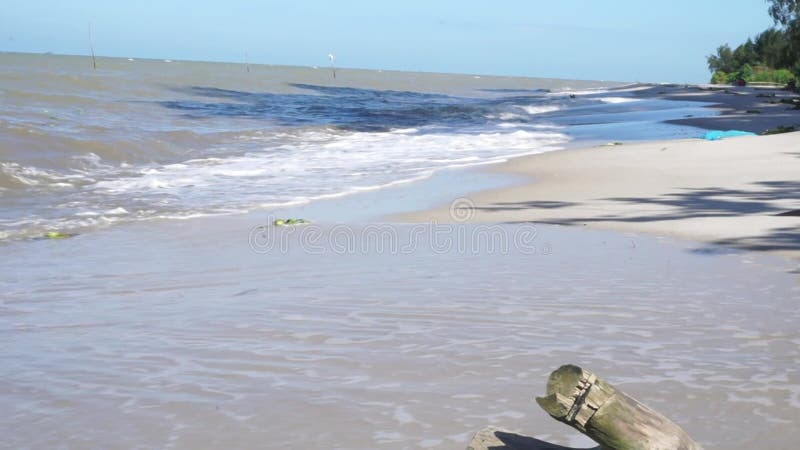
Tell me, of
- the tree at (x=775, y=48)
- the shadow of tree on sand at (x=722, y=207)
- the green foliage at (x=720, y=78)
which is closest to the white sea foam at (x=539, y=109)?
the tree at (x=775, y=48)

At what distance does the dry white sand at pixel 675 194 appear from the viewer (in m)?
7.58

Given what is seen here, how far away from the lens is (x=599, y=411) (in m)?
2.33

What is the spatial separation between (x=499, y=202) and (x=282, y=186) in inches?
133

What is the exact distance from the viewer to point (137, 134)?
20.0 metres

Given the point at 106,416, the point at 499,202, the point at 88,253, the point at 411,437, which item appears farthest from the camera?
the point at 499,202

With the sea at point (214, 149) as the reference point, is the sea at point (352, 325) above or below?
below

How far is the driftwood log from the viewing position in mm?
2326

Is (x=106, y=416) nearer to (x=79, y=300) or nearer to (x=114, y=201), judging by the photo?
(x=79, y=300)

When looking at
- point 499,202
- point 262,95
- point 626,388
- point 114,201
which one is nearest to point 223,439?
point 626,388

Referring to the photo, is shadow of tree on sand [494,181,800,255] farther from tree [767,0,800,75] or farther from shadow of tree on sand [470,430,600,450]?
tree [767,0,800,75]

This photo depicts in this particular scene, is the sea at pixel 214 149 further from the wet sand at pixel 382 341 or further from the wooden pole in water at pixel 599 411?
the wooden pole in water at pixel 599 411

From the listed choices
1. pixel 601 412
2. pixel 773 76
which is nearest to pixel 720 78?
pixel 773 76

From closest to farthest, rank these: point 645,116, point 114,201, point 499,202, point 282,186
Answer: point 499,202 → point 114,201 → point 282,186 → point 645,116

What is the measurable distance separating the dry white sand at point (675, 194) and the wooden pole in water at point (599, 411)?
4.54 metres
